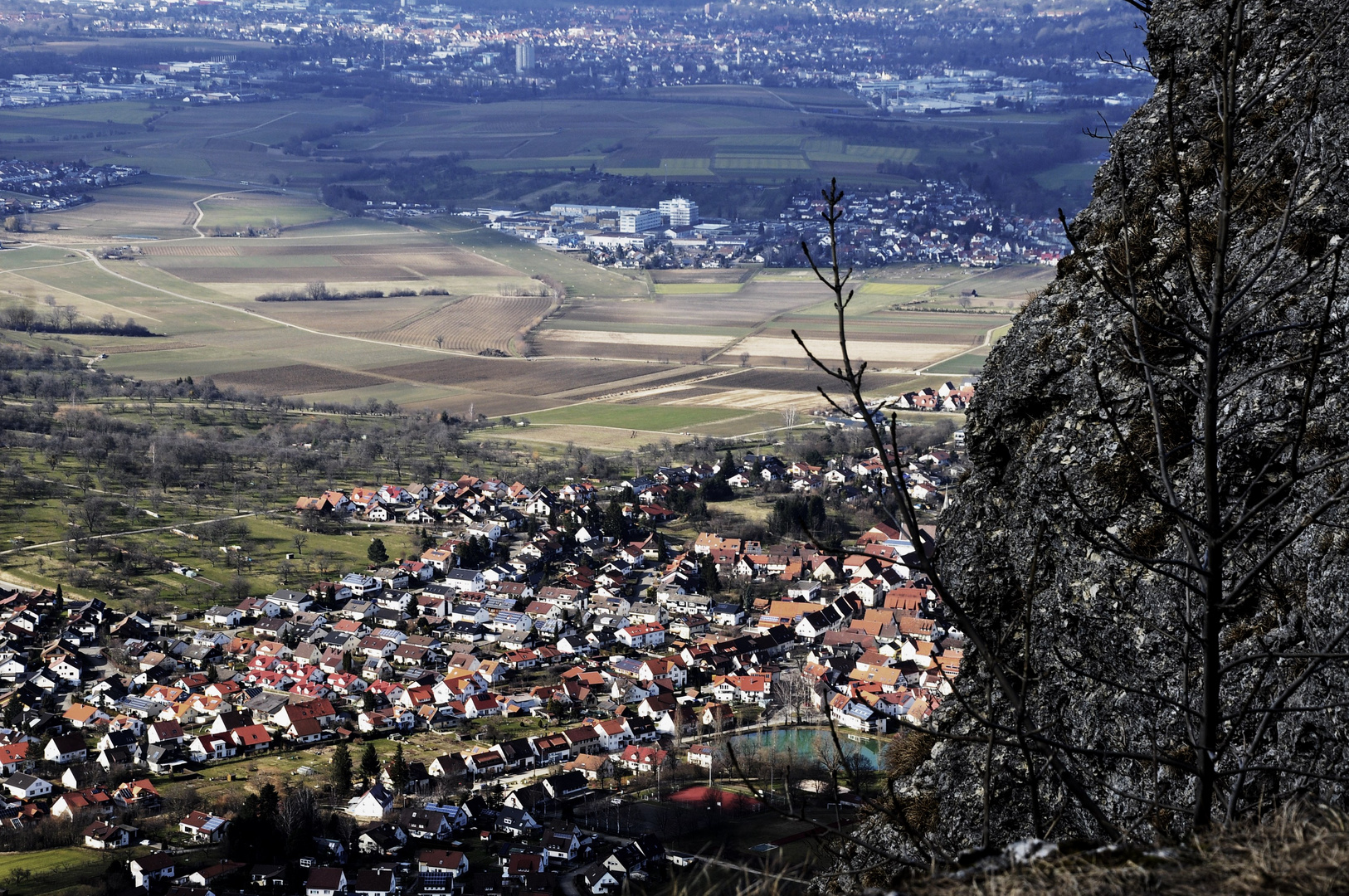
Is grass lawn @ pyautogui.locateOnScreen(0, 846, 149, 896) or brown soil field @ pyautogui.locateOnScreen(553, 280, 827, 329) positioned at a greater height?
grass lawn @ pyautogui.locateOnScreen(0, 846, 149, 896)

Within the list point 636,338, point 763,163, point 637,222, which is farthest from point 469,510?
point 763,163

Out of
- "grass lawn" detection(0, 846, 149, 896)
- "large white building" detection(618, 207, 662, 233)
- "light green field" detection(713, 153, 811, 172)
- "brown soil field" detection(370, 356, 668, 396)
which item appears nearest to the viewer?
"grass lawn" detection(0, 846, 149, 896)

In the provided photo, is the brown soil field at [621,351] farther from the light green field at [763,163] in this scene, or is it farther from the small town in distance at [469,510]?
the light green field at [763,163]

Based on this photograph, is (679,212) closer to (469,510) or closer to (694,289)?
(694,289)

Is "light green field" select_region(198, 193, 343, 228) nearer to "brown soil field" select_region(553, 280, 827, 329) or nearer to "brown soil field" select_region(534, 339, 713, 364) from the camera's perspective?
"brown soil field" select_region(553, 280, 827, 329)

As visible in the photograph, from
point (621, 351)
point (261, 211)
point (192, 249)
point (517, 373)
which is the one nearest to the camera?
point (517, 373)

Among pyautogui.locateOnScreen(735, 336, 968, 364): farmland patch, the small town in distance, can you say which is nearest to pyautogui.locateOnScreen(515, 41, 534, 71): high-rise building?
the small town in distance
